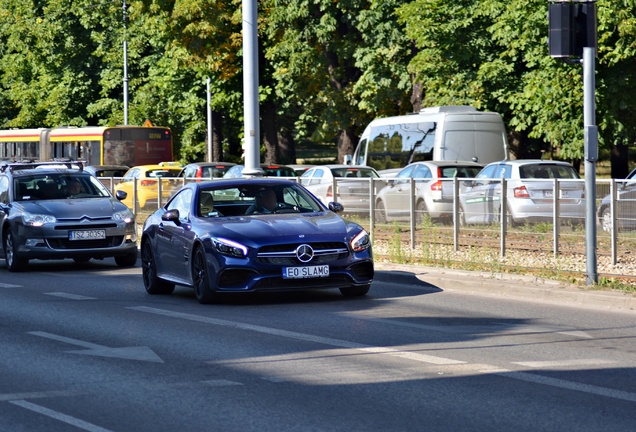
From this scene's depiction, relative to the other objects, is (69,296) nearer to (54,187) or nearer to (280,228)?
(280,228)

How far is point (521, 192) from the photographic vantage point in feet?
67.8

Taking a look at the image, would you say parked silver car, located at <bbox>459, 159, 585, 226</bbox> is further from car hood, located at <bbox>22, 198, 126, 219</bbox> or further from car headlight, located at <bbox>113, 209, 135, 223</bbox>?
car hood, located at <bbox>22, 198, 126, 219</bbox>

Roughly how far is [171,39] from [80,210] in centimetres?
→ 3244

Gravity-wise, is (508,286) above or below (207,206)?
below

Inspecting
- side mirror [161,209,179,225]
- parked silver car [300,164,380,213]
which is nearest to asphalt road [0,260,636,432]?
side mirror [161,209,179,225]

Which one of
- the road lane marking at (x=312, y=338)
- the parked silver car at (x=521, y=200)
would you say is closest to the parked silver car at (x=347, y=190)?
the parked silver car at (x=521, y=200)

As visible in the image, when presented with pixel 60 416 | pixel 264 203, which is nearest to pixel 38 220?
pixel 264 203

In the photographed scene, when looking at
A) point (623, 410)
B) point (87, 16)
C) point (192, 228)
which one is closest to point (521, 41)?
point (192, 228)

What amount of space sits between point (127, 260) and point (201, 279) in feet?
23.1

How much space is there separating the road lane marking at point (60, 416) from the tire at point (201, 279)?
613 centimetres

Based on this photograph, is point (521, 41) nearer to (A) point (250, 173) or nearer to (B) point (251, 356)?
(A) point (250, 173)

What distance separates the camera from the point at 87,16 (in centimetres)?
6788

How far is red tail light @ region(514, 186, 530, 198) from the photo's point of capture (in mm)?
20547

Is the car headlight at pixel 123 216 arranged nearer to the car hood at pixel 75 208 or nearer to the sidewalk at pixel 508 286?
the car hood at pixel 75 208
